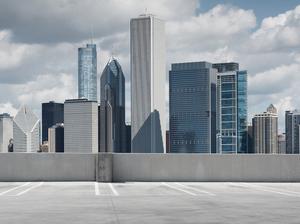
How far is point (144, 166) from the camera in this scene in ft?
93.6

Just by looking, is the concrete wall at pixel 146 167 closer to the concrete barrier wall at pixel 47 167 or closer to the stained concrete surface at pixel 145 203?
the concrete barrier wall at pixel 47 167

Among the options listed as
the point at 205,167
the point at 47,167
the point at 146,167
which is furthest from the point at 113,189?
the point at 205,167

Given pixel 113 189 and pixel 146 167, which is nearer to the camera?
pixel 113 189

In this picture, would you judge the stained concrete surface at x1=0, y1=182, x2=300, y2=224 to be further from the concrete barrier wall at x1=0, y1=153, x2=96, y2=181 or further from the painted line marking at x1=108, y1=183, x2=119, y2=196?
the concrete barrier wall at x1=0, y1=153, x2=96, y2=181

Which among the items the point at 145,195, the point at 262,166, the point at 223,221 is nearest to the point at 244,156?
the point at 262,166

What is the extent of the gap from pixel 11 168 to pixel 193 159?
7.82m

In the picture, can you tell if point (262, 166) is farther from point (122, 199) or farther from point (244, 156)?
point (122, 199)

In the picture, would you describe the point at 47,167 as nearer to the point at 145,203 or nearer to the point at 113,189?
the point at 113,189

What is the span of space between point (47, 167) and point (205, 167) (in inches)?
269

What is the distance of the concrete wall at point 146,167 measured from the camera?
1104 inches

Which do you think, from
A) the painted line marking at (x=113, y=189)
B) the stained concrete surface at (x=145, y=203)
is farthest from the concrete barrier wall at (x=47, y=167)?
the painted line marking at (x=113, y=189)

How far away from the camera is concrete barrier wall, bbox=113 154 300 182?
28.4m

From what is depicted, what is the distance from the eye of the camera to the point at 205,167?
2884 cm

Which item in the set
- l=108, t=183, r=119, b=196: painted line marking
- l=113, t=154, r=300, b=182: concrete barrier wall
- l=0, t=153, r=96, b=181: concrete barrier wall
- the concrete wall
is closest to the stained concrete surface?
l=108, t=183, r=119, b=196: painted line marking
